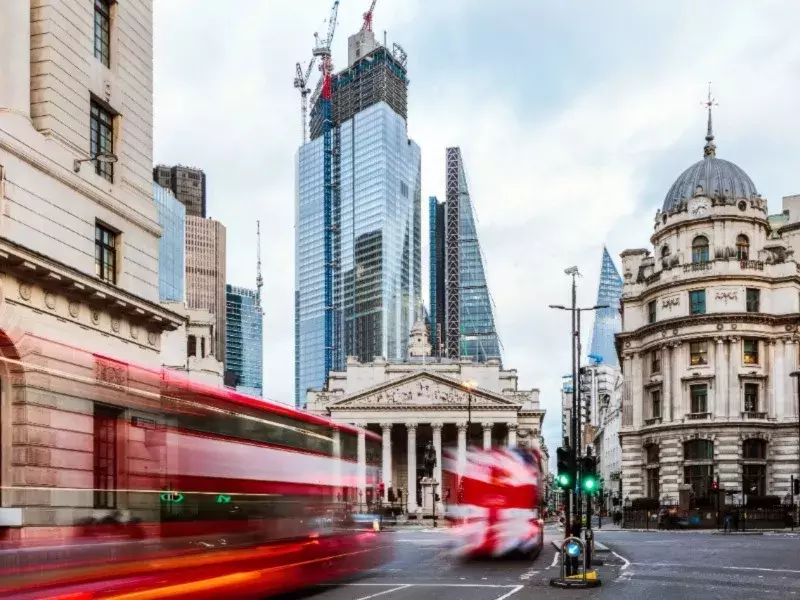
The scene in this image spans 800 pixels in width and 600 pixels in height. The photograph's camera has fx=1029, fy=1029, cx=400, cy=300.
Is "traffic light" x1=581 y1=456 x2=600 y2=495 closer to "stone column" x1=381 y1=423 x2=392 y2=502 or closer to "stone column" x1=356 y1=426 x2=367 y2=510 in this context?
"stone column" x1=356 y1=426 x2=367 y2=510

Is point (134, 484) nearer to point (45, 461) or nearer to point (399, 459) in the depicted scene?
point (45, 461)

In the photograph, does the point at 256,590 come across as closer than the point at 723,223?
Yes

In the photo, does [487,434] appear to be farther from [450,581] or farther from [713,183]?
[450,581]

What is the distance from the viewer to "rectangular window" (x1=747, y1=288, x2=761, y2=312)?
73.8 metres

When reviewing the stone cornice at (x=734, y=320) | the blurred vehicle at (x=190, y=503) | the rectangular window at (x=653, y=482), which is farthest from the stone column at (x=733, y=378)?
the blurred vehicle at (x=190, y=503)

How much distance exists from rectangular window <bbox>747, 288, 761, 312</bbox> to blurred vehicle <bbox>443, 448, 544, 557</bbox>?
4535 cm

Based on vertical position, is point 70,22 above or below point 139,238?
above

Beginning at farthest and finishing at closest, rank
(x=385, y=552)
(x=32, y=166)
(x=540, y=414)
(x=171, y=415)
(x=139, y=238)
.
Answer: (x=540, y=414) < (x=385, y=552) < (x=139, y=238) < (x=32, y=166) < (x=171, y=415)

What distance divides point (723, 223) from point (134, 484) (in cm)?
6919

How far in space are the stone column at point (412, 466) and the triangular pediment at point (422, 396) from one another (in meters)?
3.04

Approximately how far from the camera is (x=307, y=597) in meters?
20.5

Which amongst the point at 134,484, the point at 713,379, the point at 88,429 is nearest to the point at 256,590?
the point at 134,484

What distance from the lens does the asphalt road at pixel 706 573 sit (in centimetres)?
2142

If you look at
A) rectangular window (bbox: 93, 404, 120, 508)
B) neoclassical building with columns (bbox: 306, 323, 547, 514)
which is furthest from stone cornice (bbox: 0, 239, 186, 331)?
neoclassical building with columns (bbox: 306, 323, 547, 514)
